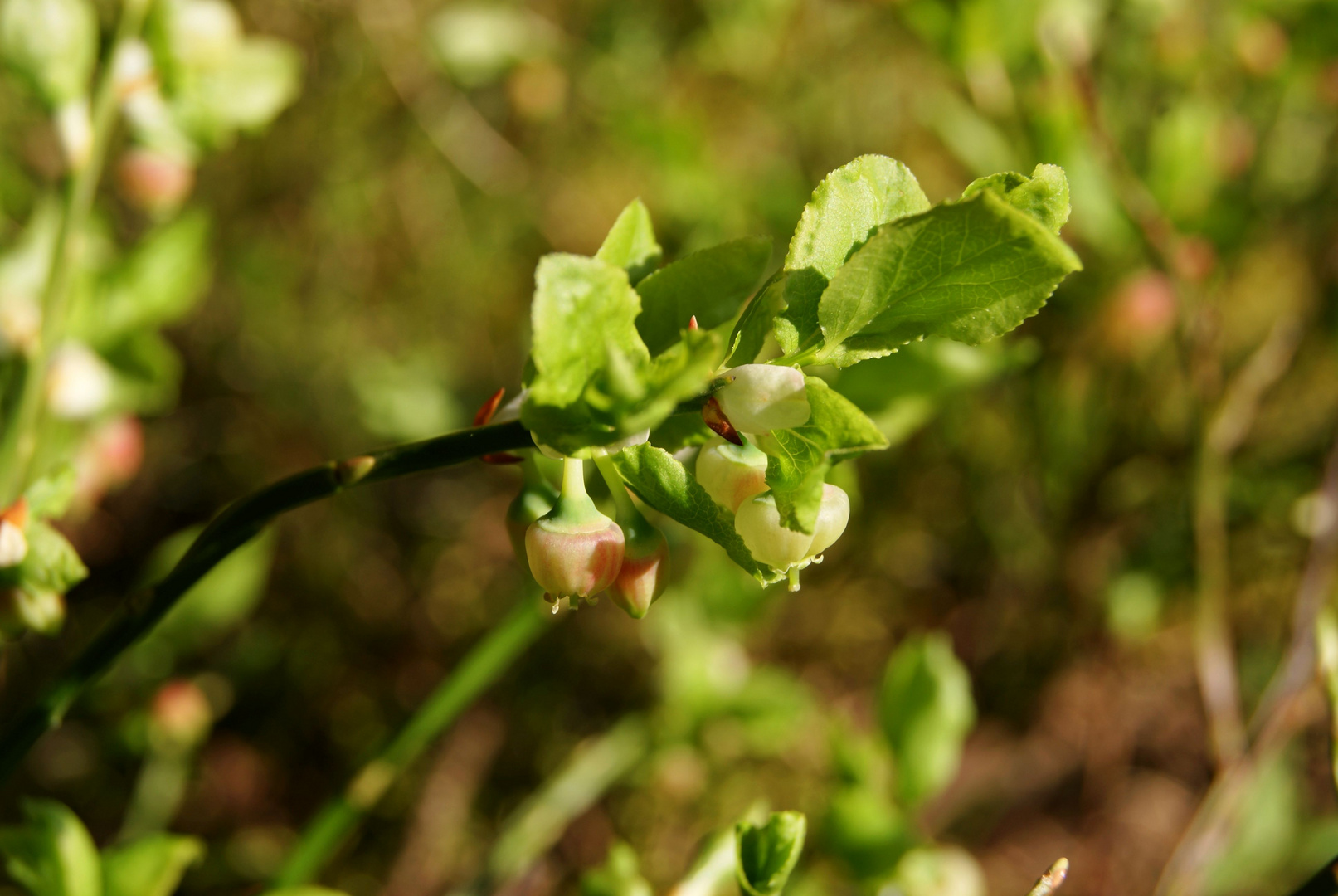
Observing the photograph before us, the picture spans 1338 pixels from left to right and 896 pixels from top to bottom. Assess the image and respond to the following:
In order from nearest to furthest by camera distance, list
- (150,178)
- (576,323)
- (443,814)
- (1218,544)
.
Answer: (576,323), (150,178), (1218,544), (443,814)

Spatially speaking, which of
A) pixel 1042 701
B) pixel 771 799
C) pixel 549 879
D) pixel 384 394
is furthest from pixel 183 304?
pixel 1042 701

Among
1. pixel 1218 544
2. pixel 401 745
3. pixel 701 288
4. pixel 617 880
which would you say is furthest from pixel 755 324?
pixel 1218 544

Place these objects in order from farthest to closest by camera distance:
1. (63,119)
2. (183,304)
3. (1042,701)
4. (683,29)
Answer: (683,29) < (1042,701) < (183,304) < (63,119)

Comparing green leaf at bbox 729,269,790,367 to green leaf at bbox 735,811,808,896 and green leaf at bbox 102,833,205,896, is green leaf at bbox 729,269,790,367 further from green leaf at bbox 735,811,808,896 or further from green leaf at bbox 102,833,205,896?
green leaf at bbox 102,833,205,896

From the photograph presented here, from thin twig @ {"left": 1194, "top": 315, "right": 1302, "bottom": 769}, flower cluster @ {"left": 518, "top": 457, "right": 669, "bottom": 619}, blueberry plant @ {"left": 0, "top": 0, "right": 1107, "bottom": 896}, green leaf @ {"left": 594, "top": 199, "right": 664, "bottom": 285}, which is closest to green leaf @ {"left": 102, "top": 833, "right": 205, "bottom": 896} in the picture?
blueberry plant @ {"left": 0, "top": 0, "right": 1107, "bottom": 896}

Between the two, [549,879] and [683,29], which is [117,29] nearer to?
[549,879]

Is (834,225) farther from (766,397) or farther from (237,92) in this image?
(237,92)
